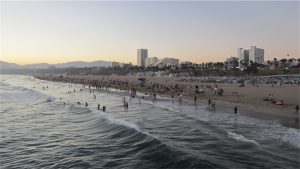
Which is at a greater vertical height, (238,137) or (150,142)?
(238,137)

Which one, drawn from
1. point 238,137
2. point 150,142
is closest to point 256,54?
point 238,137

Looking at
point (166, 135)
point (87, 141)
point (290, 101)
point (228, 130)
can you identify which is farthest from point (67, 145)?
point (290, 101)

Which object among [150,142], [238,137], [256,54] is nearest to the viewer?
[150,142]

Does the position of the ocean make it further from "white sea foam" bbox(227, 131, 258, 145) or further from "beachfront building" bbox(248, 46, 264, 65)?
"beachfront building" bbox(248, 46, 264, 65)

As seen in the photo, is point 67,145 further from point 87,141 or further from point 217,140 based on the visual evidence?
point 217,140

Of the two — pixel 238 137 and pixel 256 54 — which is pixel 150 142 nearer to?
pixel 238 137

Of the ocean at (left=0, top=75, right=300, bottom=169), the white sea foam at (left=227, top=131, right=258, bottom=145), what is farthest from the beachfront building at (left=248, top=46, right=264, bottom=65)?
the white sea foam at (left=227, top=131, right=258, bottom=145)

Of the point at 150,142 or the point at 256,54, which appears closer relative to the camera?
the point at 150,142

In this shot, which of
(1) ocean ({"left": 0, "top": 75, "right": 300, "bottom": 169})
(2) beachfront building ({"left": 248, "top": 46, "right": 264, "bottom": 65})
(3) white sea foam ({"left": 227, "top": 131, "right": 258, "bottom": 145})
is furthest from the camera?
(2) beachfront building ({"left": 248, "top": 46, "right": 264, "bottom": 65})

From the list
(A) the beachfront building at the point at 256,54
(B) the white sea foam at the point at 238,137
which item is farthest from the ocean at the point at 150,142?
(A) the beachfront building at the point at 256,54
